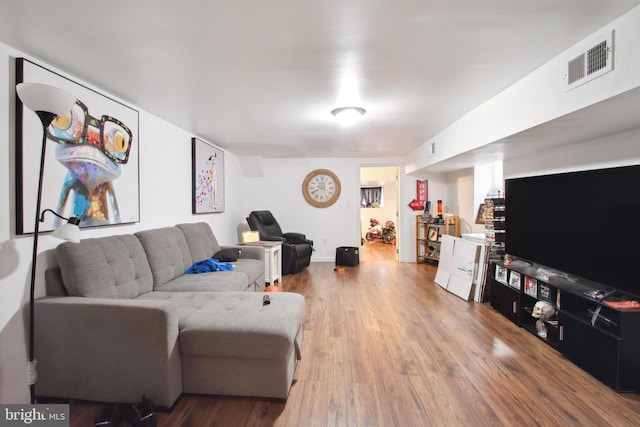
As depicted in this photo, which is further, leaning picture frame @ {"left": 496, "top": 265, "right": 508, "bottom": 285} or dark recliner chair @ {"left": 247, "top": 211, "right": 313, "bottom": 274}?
dark recliner chair @ {"left": 247, "top": 211, "right": 313, "bottom": 274}

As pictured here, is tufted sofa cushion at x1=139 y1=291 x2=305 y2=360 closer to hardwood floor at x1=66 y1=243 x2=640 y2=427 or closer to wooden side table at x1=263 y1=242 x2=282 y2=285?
hardwood floor at x1=66 y1=243 x2=640 y2=427

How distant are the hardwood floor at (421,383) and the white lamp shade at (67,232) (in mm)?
1022

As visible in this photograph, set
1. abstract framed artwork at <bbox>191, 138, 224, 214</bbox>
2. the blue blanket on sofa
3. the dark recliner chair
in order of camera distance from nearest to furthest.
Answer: the blue blanket on sofa, abstract framed artwork at <bbox>191, 138, 224, 214</bbox>, the dark recliner chair

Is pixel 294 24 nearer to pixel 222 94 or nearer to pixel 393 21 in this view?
pixel 393 21

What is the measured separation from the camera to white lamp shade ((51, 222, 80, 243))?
1600mm

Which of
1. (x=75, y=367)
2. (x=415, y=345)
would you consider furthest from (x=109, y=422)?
(x=415, y=345)

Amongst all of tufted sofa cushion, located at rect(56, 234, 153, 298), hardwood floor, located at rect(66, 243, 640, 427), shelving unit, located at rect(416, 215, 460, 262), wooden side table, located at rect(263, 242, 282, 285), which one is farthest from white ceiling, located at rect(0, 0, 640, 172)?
shelving unit, located at rect(416, 215, 460, 262)

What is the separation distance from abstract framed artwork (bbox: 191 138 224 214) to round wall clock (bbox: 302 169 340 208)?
1.86 meters

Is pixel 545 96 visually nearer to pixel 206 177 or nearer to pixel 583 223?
pixel 583 223

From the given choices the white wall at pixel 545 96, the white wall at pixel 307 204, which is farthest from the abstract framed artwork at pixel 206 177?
the white wall at pixel 545 96

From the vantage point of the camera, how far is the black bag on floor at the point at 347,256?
5.60 m

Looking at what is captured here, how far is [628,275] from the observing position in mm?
1950

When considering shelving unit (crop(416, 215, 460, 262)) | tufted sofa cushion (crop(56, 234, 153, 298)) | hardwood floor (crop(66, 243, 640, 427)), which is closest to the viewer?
hardwood floor (crop(66, 243, 640, 427))

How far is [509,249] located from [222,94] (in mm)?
3247
